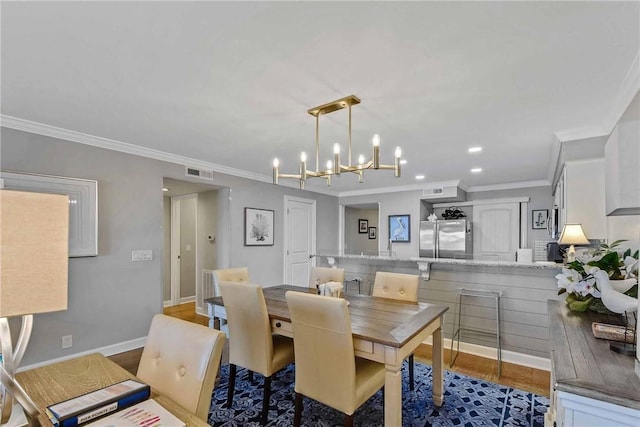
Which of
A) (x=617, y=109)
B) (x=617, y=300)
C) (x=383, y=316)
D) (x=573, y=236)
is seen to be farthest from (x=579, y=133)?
(x=383, y=316)

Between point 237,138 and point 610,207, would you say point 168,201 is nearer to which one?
point 237,138

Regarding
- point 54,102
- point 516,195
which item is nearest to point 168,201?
point 54,102

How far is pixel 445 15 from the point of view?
1426mm

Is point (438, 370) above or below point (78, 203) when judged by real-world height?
below

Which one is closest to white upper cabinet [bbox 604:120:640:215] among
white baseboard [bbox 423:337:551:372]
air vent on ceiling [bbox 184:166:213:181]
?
white baseboard [bbox 423:337:551:372]

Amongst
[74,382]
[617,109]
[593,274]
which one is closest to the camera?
[74,382]

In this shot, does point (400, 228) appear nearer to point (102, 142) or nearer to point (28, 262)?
point (102, 142)

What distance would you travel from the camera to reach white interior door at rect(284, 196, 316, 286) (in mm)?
5867

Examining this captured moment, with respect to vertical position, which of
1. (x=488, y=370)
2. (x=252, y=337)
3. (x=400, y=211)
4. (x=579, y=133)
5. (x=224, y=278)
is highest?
(x=579, y=133)

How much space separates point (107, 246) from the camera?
339 centimetres

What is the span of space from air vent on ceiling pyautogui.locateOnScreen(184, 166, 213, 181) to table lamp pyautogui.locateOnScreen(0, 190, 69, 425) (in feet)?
11.4

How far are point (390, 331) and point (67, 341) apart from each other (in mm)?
3239

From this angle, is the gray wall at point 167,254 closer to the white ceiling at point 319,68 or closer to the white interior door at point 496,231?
the white ceiling at point 319,68

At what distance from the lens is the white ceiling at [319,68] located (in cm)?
144
